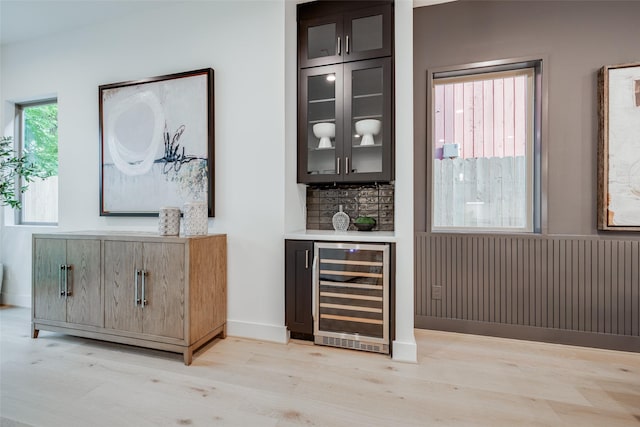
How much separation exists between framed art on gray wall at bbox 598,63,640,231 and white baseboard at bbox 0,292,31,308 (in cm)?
568

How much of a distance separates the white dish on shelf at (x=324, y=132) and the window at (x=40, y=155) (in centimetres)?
319

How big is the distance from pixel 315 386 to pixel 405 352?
27.5 inches

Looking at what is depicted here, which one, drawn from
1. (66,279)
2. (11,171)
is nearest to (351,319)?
(66,279)

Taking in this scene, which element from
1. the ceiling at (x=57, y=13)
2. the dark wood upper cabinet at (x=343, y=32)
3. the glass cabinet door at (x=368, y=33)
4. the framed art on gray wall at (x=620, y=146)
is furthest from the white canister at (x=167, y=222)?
the framed art on gray wall at (x=620, y=146)

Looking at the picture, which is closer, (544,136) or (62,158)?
(544,136)

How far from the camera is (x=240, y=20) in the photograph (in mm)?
2582

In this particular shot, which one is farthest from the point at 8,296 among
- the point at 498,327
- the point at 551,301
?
the point at 551,301

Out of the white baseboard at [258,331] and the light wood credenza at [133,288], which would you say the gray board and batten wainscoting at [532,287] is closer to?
the white baseboard at [258,331]

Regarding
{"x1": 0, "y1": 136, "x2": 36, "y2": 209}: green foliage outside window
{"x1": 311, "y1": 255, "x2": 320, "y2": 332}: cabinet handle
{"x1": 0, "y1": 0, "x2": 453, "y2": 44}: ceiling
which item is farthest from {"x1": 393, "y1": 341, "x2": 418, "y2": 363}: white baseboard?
{"x1": 0, "y1": 136, "x2": 36, "y2": 209}: green foliage outside window

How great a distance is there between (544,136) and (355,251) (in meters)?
1.78

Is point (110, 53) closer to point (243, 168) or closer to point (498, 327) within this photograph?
point (243, 168)

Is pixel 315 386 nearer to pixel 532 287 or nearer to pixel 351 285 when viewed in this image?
pixel 351 285

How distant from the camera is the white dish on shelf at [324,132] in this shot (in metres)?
2.40

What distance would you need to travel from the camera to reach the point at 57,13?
2955mm
